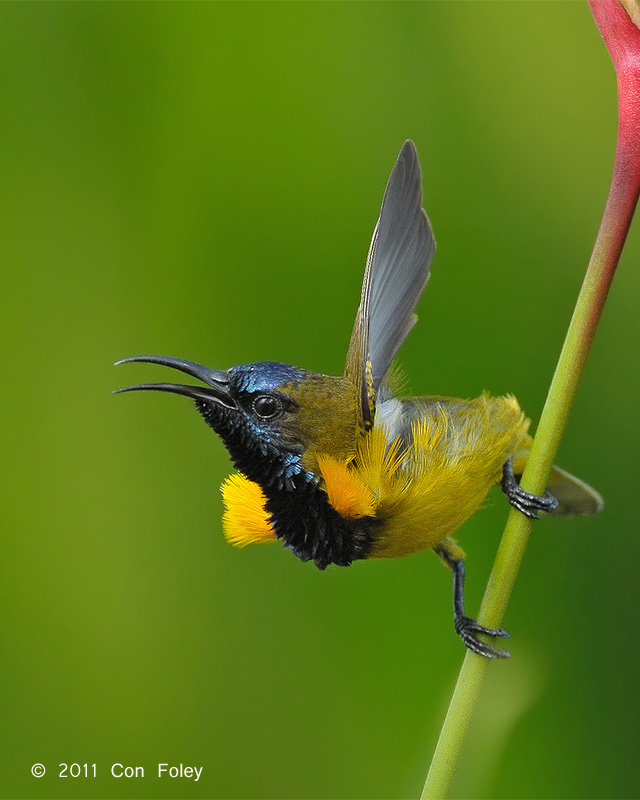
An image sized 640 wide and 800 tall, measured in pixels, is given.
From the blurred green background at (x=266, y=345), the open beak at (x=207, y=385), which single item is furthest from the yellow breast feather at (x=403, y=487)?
the blurred green background at (x=266, y=345)

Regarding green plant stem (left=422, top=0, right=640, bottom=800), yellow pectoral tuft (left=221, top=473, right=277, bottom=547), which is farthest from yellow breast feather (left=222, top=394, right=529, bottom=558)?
green plant stem (left=422, top=0, right=640, bottom=800)

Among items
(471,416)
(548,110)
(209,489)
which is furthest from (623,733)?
(548,110)

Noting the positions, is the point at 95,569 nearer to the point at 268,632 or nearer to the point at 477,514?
the point at 268,632

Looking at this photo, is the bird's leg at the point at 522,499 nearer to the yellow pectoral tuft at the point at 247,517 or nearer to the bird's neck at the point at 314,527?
the bird's neck at the point at 314,527

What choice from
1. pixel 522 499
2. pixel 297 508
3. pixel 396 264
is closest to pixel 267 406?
pixel 297 508

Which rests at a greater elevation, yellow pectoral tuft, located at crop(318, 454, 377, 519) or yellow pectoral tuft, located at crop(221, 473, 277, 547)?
yellow pectoral tuft, located at crop(318, 454, 377, 519)

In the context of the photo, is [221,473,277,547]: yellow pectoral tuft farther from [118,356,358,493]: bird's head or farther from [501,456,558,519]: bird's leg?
[501,456,558,519]: bird's leg

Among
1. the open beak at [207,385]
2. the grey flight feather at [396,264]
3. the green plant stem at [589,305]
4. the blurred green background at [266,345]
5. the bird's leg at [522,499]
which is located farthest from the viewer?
the blurred green background at [266,345]
